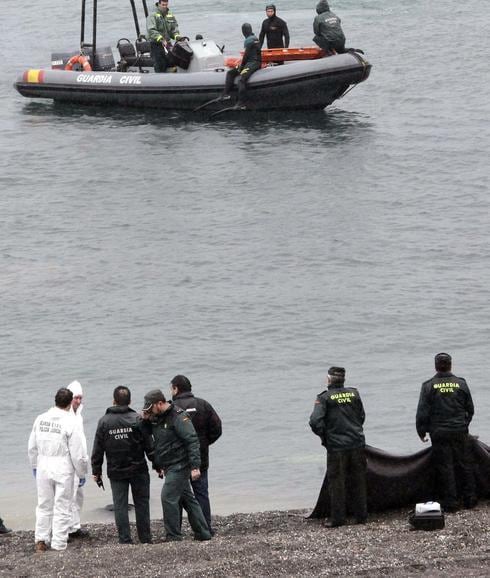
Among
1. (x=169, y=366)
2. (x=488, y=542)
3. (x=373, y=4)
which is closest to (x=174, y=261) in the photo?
(x=169, y=366)

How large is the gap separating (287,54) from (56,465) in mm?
17719

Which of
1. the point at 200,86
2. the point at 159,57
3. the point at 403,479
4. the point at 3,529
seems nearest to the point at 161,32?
the point at 159,57

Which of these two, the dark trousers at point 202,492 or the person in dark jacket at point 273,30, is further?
the person in dark jacket at point 273,30

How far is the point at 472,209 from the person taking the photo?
69.8 feet

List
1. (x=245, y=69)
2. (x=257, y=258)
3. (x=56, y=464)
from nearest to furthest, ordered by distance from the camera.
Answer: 1. (x=56, y=464)
2. (x=257, y=258)
3. (x=245, y=69)

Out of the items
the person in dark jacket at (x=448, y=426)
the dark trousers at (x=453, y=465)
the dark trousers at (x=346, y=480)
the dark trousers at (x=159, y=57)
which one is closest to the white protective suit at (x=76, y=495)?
the dark trousers at (x=346, y=480)

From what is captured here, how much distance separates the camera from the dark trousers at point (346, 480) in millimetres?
9234

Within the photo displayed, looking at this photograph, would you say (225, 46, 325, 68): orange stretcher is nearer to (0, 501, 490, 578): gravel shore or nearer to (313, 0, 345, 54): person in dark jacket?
(313, 0, 345, 54): person in dark jacket

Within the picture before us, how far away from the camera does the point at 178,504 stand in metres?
8.88

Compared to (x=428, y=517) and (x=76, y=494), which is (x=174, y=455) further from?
(x=428, y=517)

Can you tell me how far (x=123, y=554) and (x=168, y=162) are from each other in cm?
1652

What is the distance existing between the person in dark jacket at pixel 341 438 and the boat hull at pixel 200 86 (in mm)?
16427

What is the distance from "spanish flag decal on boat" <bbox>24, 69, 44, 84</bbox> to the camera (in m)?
27.5

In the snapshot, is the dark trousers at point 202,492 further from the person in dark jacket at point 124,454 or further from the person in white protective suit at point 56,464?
the person in white protective suit at point 56,464
